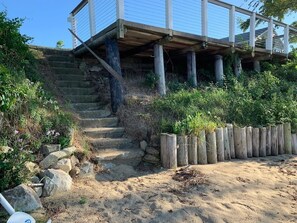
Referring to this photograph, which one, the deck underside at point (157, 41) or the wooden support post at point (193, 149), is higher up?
the deck underside at point (157, 41)

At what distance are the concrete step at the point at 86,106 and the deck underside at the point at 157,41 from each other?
5.23 feet

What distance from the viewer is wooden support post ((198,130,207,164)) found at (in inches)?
220

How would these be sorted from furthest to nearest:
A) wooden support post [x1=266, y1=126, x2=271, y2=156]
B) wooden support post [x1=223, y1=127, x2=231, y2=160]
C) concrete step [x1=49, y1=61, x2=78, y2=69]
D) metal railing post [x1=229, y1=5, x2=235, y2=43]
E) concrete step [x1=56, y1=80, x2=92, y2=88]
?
metal railing post [x1=229, y1=5, x2=235, y2=43], concrete step [x1=49, y1=61, x2=78, y2=69], concrete step [x1=56, y1=80, x2=92, y2=88], wooden support post [x1=266, y1=126, x2=271, y2=156], wooden support post [x1=223, y1=127, x2=231, y2=160]

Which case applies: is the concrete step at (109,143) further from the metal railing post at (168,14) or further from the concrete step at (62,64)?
the concrete step at (62,64)

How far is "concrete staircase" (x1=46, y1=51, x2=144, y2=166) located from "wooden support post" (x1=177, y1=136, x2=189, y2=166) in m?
0.67

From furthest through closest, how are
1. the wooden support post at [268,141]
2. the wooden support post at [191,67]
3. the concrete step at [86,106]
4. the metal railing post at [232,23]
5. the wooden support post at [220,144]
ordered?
the metal railing post at [232,23] < the wooden support post at [191,67] < the concrete step at [86,106] < the wooden support post at [268,141] < the wooden support post at [220,144]

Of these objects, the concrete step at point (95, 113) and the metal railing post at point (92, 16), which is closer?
the concrete step at point (95, 113)

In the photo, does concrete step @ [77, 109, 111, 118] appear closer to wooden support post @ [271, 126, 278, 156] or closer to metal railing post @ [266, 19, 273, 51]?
wooden support post @ [271, 126, 278, 156]

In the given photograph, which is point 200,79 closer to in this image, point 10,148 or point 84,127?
point 84,127

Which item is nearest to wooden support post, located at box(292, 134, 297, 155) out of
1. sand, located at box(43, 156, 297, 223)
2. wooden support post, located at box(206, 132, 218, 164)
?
sand, located at box(43, 156, 297, 223)

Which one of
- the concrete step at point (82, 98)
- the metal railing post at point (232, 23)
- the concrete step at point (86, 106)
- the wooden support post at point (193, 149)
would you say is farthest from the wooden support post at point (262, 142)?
the concrete step at point (82, 98)

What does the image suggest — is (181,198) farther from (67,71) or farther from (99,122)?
(67,71)

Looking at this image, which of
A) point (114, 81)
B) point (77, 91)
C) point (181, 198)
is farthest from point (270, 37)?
point (181, 198)

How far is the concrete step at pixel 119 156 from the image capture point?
5.20 m
